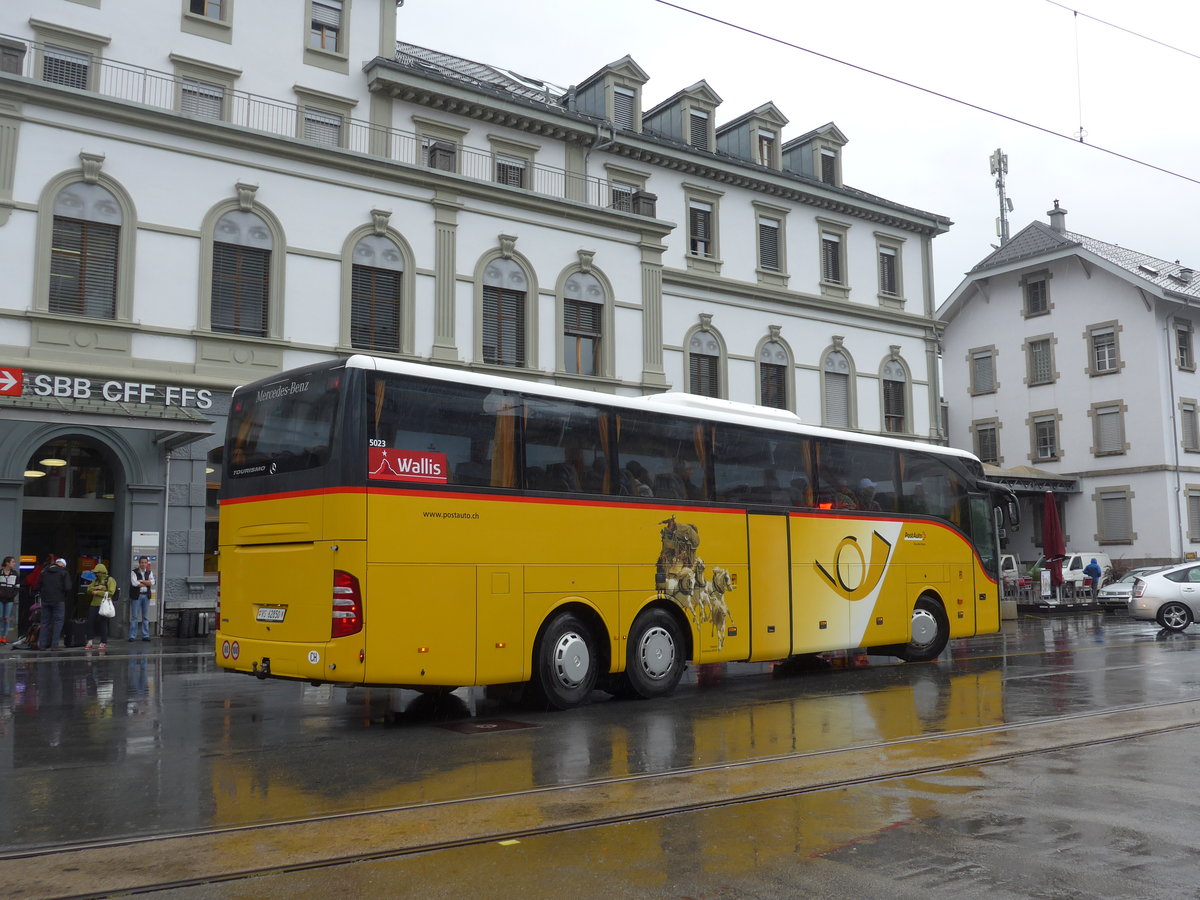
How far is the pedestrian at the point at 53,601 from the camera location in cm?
1925

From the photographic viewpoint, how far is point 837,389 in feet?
115

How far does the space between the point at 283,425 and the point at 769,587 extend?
662cm

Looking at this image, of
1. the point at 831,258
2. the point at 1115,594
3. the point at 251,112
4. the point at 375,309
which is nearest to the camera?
the point at 251,112

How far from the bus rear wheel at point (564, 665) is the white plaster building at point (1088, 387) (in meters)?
33.7

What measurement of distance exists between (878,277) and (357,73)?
61.9 feet

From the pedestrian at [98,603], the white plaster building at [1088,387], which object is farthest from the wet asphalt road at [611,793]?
the white plaster building at [1088,387]

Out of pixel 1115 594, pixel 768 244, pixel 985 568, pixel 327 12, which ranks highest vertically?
pixel 327 12

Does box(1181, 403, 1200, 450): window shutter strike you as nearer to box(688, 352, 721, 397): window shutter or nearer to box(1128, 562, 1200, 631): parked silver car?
box(1128, 562, 1200, 631): parked silver car

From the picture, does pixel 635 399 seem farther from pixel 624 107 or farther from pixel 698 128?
pixel 698 128

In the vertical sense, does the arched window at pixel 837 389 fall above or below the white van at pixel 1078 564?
above

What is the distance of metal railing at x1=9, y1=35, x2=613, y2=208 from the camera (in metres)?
21.9

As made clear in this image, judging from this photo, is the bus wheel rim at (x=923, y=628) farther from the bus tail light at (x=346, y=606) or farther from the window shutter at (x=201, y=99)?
the window shutter at (x=201, y=99)

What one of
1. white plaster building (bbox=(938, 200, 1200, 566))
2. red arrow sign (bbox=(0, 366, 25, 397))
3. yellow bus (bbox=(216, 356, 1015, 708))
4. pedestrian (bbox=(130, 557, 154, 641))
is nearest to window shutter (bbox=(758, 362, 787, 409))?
white plaster building (bbox=(938, 200, 1200, 566))

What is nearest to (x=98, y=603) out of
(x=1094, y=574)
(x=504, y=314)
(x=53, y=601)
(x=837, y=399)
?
(x=53, y=601)
